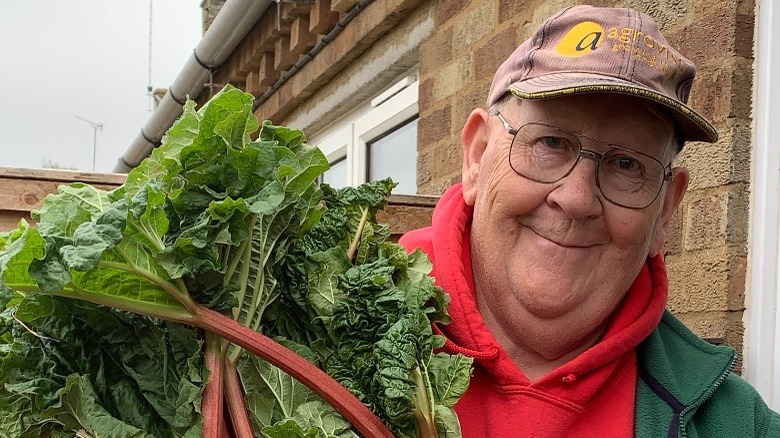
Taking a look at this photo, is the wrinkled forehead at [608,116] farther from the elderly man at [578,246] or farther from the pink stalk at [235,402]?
the pink stalk at [235,402]

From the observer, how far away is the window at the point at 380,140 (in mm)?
4223

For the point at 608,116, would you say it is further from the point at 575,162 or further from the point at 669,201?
the point at 669,201

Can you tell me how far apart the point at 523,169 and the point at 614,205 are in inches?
6.4

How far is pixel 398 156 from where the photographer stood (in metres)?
4.41

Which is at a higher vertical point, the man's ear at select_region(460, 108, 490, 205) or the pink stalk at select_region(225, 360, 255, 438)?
the man's ear at select_region(460, 108, 490, 205)

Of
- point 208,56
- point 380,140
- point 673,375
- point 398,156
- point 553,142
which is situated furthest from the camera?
point 208,56

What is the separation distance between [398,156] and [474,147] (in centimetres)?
276

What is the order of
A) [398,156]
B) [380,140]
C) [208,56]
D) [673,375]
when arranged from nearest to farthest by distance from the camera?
[673,375], [398,156], [380,140], [208,56]

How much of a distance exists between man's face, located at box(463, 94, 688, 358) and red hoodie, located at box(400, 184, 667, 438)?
0.16 feet

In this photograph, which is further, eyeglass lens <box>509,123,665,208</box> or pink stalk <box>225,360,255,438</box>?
eyeglass lens <box>509,123,665,208</box>

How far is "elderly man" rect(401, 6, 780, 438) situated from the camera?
148cm

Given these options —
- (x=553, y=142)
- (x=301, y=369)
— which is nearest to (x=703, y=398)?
(x=553, y=142)

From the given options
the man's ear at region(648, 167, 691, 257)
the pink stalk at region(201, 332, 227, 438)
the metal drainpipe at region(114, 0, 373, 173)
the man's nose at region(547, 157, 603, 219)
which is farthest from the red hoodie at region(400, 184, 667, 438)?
the metal drainpipe at region(114, 0, 373, 173)

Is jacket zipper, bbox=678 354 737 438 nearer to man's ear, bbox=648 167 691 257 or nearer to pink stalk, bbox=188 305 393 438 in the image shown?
man's ear, bbox=648 167 691 257
